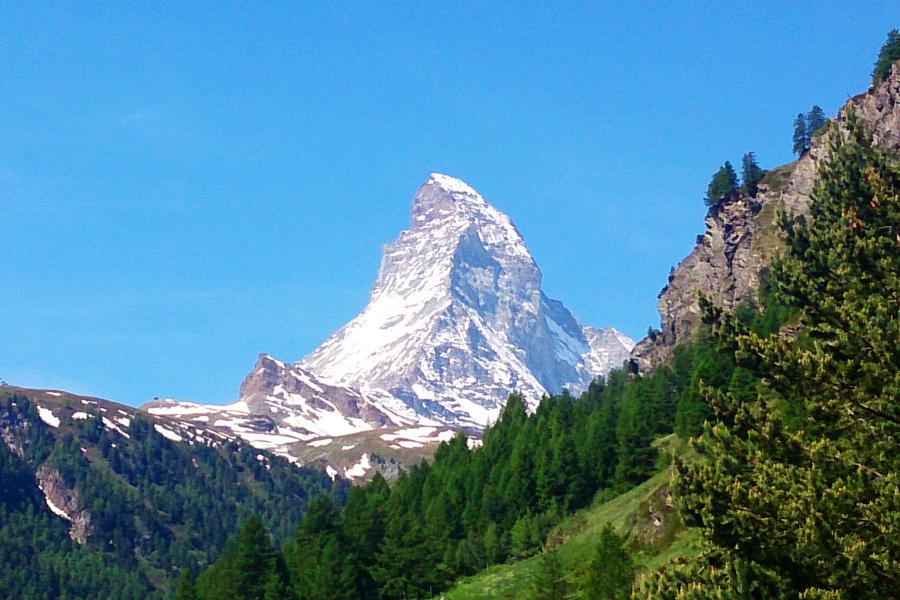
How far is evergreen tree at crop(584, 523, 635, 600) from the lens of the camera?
71188 millimetres

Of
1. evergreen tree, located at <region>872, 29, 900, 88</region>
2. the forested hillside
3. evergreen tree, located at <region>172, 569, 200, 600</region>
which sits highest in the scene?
evergreen tree, located at <region>872, 29, 900, 88</region>

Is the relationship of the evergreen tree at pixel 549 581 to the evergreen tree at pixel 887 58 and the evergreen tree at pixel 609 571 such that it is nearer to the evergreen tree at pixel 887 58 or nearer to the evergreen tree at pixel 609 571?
the evergreen tree at pixel 609 571

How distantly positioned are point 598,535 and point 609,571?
27.3m

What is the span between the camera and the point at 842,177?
4228cm

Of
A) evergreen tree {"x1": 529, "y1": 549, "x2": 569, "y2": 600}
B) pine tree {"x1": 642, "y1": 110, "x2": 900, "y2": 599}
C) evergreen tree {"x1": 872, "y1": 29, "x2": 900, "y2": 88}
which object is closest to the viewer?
pine tree {"x1": 642, "y1": 110, "x2": 900, "y2": 599}

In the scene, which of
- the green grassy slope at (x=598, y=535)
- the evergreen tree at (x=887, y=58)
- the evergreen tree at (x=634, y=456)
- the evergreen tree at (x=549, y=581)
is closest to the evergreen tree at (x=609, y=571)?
the green grassy slope at (x=598, y=535)

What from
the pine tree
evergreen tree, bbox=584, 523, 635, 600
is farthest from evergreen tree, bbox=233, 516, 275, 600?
the pine tree

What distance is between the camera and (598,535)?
9931 centimetres

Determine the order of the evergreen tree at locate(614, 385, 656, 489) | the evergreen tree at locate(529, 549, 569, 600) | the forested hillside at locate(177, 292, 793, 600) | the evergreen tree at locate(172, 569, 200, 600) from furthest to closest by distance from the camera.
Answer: the evergreen tree at locate(614, 385, 656, 489) → the evergreen tree at locate(172, 569, 200, 600) → the forested hillside at locate(177, 292, 793, 600) → the evergreen tree at locate(529, 549, 569, 600)

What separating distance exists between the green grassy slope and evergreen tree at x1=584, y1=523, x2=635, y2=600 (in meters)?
1.45

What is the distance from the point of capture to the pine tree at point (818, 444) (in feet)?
95.6

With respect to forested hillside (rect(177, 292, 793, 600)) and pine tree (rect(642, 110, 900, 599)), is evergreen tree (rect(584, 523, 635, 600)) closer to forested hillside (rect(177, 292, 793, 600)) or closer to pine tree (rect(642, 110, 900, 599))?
forested hillside (rect(177, 292, 793, 600))

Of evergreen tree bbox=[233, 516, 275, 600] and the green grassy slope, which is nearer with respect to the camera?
the green grassy slope

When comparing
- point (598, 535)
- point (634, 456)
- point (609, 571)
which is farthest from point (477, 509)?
point (609, 571)
